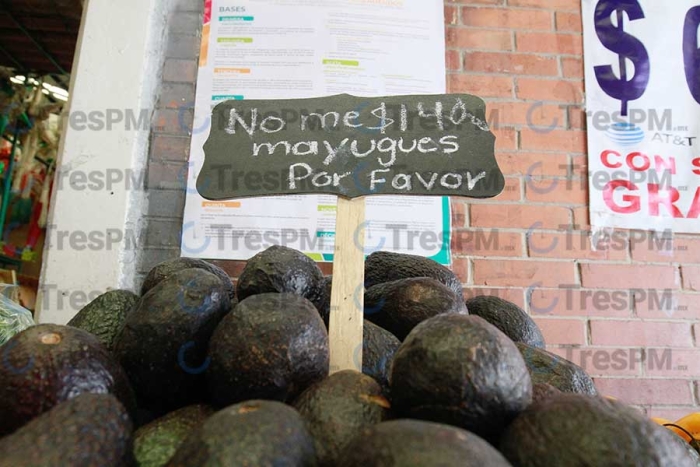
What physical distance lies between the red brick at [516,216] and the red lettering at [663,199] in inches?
12.8

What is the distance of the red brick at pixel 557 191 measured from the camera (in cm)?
193

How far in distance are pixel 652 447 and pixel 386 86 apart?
1637mm

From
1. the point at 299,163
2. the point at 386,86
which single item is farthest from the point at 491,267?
the point at 299,163

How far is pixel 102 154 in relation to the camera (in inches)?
70.9

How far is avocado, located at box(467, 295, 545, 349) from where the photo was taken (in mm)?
930

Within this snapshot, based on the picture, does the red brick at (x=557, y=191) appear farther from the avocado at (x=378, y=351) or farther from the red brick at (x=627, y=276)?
the avocado at (x=378, y=351)

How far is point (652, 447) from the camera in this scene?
49 cm

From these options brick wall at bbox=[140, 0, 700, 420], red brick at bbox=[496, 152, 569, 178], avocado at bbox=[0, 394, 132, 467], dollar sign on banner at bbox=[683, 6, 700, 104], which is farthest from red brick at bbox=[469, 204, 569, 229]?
avocado at bbox=[0, 394, 132, 467]

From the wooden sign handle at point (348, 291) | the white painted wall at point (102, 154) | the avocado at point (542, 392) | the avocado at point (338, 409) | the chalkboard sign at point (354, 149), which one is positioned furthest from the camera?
the white painted wall at point (102, 154)

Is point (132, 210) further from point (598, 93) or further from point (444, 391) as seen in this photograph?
point (598, 93)

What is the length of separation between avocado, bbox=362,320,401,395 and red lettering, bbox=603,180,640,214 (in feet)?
4.77

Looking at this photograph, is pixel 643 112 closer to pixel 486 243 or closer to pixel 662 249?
pixel 662 249

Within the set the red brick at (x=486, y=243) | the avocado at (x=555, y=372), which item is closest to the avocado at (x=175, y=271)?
the avocado at (x=555, y=372)

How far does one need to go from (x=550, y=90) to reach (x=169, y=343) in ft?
6.02
